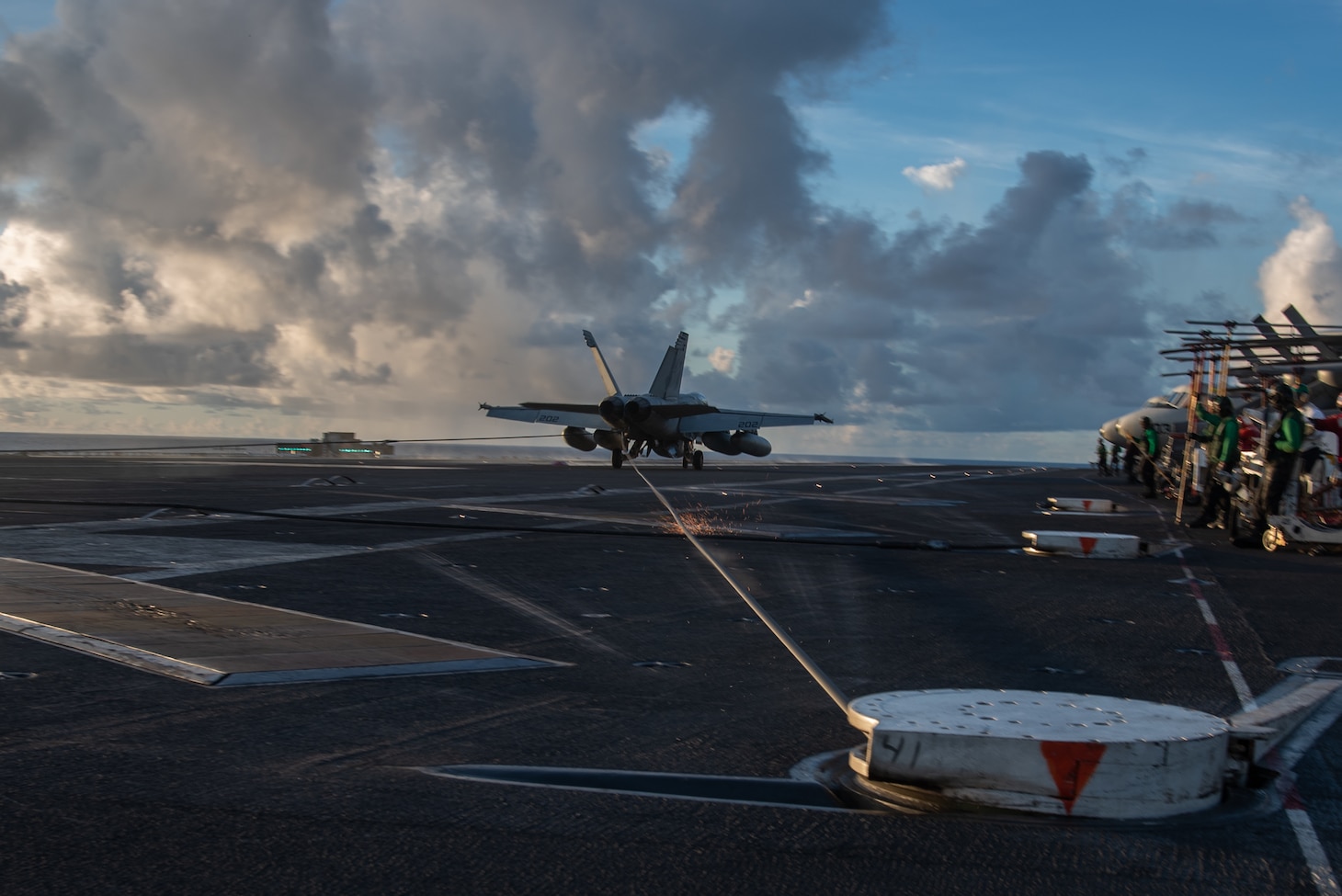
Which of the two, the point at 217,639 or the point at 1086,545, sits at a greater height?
the point at 1086,545

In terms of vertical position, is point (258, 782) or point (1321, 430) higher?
point (1321, 430)

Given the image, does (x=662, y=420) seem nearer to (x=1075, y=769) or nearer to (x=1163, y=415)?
(x=1163, y=415)

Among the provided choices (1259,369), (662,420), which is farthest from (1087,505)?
(662,420)

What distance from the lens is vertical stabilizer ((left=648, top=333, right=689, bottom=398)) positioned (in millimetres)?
53156

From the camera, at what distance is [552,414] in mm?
50594

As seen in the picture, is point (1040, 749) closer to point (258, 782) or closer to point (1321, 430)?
point (258, 782)

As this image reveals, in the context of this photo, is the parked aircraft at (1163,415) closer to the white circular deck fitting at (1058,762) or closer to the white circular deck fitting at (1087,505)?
the white circular deck fitting at (1087,505)

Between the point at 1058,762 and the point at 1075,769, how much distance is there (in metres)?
0.07

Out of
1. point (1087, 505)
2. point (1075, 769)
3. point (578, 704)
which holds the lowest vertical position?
point (578, 704)

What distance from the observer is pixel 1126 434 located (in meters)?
48.7

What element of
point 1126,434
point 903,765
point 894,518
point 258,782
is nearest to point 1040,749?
point 903,765

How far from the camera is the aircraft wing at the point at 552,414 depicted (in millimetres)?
Answer: 50312

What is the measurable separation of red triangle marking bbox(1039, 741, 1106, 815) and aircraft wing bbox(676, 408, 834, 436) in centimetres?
4484

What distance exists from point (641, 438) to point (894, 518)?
26099mm
